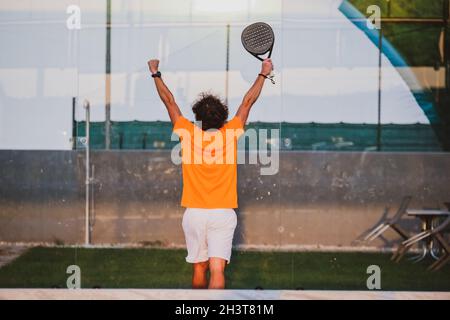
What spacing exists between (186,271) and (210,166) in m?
2.46

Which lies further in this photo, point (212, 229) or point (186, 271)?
point (186, 271)

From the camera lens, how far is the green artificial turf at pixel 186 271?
7.26 m

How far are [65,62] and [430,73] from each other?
3.48 metres

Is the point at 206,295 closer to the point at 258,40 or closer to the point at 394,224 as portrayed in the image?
the point at 258,40

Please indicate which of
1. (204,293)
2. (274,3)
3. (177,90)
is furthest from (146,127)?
(204,293)

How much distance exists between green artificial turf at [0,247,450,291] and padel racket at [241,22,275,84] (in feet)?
6.18

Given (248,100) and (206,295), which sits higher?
→ (248,100)

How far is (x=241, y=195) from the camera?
810 cm

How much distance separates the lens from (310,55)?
28.4 ft

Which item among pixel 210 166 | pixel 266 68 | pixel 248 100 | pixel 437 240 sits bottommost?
pixel 437 240

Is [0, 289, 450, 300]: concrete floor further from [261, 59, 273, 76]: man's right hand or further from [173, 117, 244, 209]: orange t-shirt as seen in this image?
[261, 59, 273, 76]: man's right hand

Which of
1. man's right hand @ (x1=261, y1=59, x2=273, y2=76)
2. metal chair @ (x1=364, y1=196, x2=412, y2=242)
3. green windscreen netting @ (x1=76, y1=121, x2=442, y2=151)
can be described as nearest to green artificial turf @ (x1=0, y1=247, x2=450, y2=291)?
metal chair @ (x1=364, y1=196, x2=412, y2=242)

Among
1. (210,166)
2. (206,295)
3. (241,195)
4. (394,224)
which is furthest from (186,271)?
(206,295)

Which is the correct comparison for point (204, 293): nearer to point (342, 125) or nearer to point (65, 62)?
point (65, 62)
